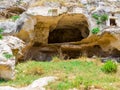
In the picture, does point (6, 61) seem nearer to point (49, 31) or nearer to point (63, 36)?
point (49, 31)

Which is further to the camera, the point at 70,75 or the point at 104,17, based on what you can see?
the point at 104,17

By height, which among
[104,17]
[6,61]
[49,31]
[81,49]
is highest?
[104,17]

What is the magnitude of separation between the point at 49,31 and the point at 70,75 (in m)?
6.23

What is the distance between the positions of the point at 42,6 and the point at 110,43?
14.6ft

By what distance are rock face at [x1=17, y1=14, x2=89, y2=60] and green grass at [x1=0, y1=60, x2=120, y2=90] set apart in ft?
9.28

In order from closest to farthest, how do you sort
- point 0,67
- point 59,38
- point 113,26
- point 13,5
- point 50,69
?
1. point 0,67
2. point 50,69
3. point 113,26
4. point 13,5
5. point 59,38

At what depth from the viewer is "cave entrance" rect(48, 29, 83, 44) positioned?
19797 mm

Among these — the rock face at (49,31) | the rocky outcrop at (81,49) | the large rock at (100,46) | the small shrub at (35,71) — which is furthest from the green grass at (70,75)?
the rock face at (49,31)

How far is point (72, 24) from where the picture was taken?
18.4 metres

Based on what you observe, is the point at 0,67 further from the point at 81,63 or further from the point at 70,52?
the point at 70,52

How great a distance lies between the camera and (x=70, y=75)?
1239 centimetres

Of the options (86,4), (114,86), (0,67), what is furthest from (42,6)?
(114,86)

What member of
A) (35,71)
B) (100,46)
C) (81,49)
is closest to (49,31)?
(81,49)

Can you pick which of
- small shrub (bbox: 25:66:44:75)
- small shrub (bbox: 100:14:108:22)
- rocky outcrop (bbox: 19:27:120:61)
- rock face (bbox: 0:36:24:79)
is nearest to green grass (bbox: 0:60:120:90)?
small shrub (bbox: 25:66:44:75)
